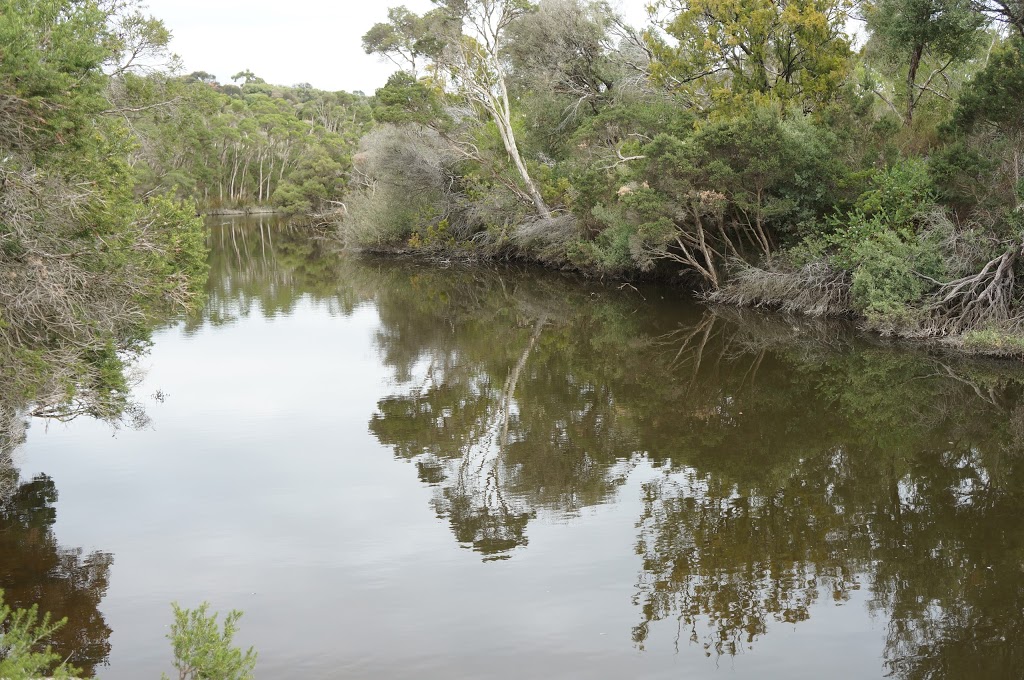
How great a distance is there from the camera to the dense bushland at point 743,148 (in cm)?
1845

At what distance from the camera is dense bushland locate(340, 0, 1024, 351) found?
60.5ft

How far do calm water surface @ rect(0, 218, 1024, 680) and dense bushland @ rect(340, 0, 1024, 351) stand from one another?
2.63 meters

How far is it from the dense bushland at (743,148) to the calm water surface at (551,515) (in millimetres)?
2634

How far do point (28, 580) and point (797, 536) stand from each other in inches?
313

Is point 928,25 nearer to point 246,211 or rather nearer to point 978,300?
point 978,300

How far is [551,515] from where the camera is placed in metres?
10.6

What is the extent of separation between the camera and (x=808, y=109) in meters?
24.6

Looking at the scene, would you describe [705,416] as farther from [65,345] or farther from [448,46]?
[448,46]

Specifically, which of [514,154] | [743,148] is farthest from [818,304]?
[514,154]

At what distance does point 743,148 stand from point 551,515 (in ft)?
47.0

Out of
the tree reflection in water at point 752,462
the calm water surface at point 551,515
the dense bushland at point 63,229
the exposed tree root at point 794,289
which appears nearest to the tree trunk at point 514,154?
the exposed tree root at point 794,289

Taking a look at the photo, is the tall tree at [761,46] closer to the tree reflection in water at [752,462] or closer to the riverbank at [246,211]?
the tree reflection in water at [752,462]

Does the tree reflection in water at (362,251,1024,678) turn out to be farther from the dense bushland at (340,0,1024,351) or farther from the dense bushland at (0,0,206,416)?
the dense bushland at (0,0,206,416)

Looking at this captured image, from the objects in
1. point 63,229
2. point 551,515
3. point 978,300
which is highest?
point 63,229
